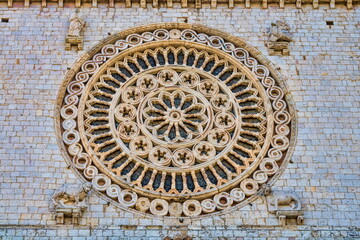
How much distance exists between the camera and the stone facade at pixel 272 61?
14680 millimetres

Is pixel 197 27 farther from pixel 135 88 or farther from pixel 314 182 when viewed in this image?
pixel 314 182

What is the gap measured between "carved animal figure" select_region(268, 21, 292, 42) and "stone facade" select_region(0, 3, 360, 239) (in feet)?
0.63

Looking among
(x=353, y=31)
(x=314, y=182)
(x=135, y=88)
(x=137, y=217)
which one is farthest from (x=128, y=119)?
(x=353, y=31)

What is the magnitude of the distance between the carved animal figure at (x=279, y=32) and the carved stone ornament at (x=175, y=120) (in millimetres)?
520

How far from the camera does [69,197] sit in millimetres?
14859

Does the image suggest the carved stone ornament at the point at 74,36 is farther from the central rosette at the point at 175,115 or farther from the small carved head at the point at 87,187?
the small carved head at the point at 87,187

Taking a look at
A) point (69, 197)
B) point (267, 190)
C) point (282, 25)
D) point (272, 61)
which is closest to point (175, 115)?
point (272, 61)

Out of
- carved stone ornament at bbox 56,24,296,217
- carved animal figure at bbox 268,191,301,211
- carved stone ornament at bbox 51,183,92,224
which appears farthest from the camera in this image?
carved stone ornament at bbox 56,24,296,217

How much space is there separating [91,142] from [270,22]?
16.1 ft

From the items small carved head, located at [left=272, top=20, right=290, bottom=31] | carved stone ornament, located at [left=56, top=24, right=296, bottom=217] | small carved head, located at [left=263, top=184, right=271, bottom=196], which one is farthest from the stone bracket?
small carved head, located at [left=263, top=184, right=271, bottom=196]

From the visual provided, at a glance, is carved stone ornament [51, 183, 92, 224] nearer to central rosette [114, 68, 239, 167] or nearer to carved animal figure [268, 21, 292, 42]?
central rosette [114, 68, 239, 167]

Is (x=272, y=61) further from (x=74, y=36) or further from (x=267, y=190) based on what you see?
(x=74, y=36)

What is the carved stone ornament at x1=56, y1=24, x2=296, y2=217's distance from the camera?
50.6 ft

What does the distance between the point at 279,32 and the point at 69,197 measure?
19.1ft
